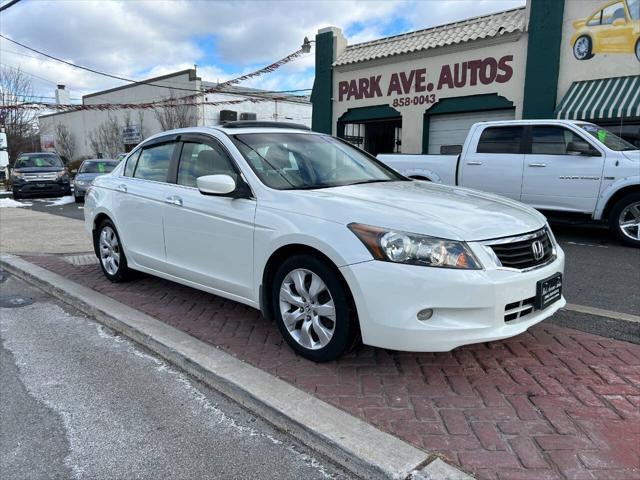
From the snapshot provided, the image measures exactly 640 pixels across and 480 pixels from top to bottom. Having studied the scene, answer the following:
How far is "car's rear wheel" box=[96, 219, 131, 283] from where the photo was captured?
550 cm

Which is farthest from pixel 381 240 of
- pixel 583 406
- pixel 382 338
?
pixel 583 406

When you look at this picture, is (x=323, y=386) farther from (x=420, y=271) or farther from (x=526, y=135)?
(x=526, y=135)

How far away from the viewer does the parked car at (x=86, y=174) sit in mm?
17641

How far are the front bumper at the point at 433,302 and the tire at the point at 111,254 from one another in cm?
330

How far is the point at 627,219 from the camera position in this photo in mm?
7871

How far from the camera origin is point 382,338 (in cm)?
308

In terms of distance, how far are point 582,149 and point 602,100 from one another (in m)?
5.17

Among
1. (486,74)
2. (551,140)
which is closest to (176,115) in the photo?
(486,74)

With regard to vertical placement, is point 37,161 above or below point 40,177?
above

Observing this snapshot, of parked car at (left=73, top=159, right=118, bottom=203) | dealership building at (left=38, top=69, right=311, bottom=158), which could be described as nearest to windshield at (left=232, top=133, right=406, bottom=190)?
parked car at (left=73, top=159, right=118, bottom=203)

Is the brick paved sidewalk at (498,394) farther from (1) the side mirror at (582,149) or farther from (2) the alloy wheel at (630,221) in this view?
(1) the side mirror at (582,149)

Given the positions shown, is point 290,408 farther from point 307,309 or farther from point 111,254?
point 111,254

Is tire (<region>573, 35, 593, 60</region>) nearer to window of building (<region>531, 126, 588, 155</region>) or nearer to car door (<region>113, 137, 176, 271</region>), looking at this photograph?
window of building (<region>531, 126, 588, 155</region>)

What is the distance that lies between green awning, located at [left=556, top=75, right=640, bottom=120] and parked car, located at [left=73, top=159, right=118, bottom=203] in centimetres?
1429
